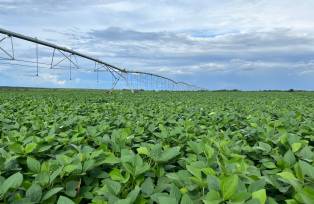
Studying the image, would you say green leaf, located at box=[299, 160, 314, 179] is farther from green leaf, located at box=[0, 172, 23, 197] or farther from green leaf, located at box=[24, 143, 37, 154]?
green leaf, located at box=[24, 143, 37, 154]

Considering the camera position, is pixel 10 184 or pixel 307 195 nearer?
pixel 307 195

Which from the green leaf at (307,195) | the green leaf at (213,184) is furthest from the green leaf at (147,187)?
the green leaf at (307,195)

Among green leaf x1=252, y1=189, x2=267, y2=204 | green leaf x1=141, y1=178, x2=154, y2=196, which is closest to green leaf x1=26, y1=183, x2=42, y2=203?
green leaf x1=141, y1=178, x2=154, y2=196

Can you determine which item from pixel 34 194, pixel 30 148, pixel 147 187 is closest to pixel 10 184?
pixel 34 194

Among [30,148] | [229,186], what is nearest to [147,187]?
[229,186]

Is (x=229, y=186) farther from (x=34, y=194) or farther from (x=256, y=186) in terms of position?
(x=34, y=194)

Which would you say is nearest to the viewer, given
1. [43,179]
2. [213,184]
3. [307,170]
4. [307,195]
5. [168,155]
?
[307,195]

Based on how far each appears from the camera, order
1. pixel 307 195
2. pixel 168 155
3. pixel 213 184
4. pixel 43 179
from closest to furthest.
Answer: pixel 307 195
pixel 213 184
pixel 43 179
pixel 168 155

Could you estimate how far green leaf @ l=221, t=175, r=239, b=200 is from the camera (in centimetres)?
160

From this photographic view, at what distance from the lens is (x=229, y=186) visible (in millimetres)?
1612

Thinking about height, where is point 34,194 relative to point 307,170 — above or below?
below

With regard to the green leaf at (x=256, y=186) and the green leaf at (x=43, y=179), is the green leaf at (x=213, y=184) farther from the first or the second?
the green leaf at (x=43, y=179)

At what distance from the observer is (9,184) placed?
180 centimetres

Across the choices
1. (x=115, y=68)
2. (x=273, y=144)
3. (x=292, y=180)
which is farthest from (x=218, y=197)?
(x=115, y=68)
